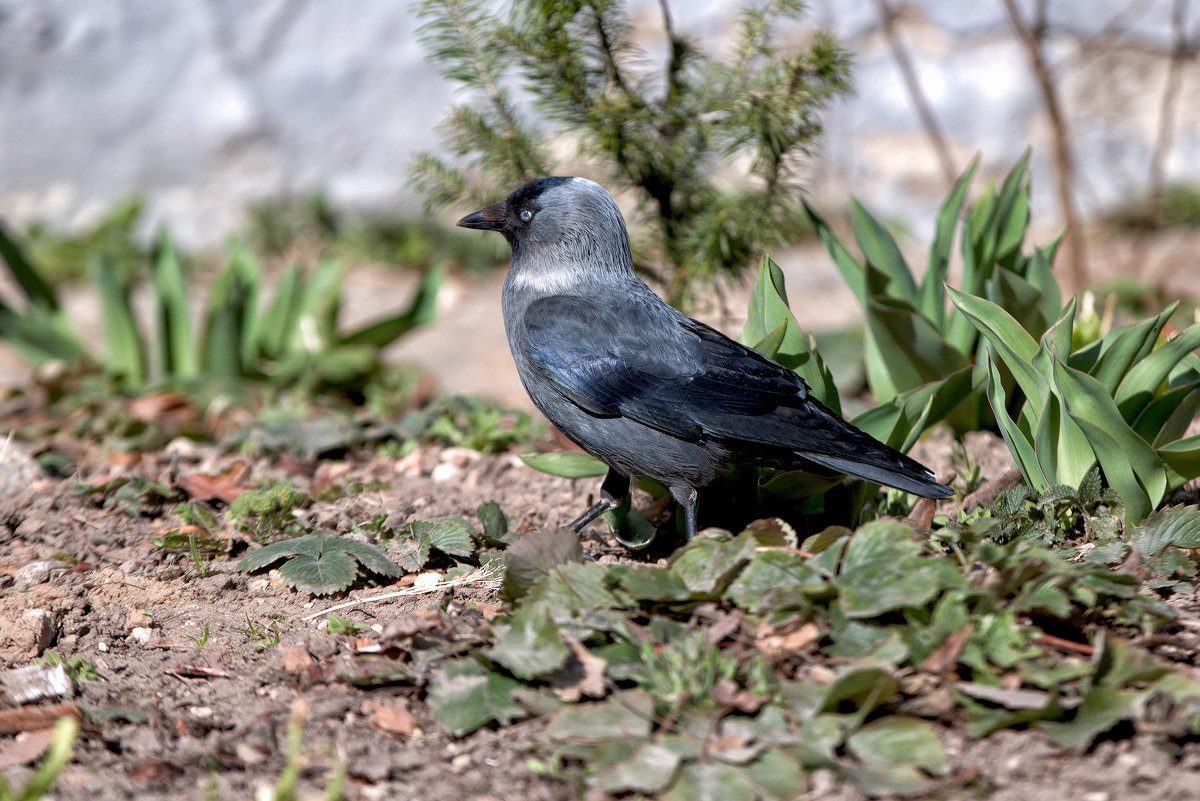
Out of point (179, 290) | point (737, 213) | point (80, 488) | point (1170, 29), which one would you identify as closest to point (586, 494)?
point (737, 213)

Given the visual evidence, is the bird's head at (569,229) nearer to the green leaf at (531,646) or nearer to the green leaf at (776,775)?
the green leaf at (531,646)

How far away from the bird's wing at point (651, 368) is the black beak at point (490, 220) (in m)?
0.43

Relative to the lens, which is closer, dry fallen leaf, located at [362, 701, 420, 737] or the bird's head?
dry fallen leaf, located at [362, 701, 420, 737]

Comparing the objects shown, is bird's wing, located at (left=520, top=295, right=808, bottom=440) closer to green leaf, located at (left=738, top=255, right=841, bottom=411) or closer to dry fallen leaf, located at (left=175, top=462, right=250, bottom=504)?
green leaf, located at (left=738, top=255, right=841, bottom=411)

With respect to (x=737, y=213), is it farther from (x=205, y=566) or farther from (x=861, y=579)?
(x=205, y=566)

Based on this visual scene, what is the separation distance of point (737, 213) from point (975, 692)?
6.54 ft

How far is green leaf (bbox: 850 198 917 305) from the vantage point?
3.53m

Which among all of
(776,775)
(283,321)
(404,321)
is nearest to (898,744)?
(776,775)

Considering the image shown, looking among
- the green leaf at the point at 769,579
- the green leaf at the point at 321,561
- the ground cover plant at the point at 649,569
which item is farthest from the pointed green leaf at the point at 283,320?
the green leaf at the point at 769,579

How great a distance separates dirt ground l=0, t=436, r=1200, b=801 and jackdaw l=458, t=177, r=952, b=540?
1.47 ft

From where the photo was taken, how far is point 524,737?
2.04 metres

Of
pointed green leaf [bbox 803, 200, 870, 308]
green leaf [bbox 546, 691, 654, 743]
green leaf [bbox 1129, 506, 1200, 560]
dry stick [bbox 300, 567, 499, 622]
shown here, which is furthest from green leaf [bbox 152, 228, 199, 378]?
green leaf [bbox 1129, 506, 1200, 560]

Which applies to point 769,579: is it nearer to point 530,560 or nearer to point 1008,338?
point 530,560

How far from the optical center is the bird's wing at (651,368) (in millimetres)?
2625
